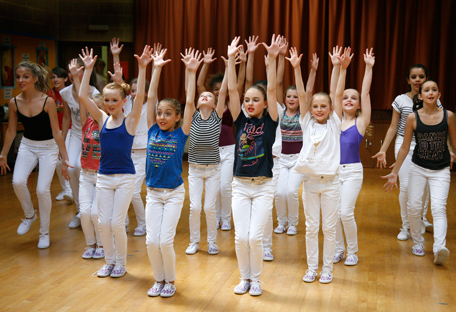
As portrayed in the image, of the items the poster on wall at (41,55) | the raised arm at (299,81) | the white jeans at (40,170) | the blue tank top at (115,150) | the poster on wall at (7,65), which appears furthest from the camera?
the poster on wall at (41,55)

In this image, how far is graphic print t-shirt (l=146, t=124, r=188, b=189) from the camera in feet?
11.5

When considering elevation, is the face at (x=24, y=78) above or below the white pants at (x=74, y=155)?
above

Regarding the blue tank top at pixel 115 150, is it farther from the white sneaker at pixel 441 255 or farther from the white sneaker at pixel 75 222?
the white sneaker at pixel 441 255

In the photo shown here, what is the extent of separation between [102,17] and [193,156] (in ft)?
Answer: 21.4

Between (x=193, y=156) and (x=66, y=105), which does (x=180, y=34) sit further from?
(x=193, y=156)

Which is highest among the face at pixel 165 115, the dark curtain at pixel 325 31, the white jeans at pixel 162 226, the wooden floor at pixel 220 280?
the dark curtain at pixel 325 31

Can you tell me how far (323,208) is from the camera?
12.3 ft

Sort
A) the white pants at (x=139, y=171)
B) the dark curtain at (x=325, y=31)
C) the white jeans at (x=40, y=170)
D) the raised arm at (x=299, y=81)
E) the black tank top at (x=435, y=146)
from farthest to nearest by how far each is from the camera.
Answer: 1. the dark curtain at (x=325, y=31)
2. the white pants at (x=139, y=171)
3. the white jeans at (x=40, y=170)
4. the black tank top at (x=435, y=146)
5. the raised arm at (x=299, y=81)

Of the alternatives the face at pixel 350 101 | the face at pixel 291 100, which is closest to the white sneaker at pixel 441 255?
the face at pixel 350 101

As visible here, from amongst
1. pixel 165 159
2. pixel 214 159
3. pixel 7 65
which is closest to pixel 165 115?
pixel 165 159

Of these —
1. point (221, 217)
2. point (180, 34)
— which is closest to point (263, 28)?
point (180, 34)

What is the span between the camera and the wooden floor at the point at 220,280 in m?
3.38

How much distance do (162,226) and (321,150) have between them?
1249 mm

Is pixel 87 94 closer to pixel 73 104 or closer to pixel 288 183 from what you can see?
pixel 73 104
